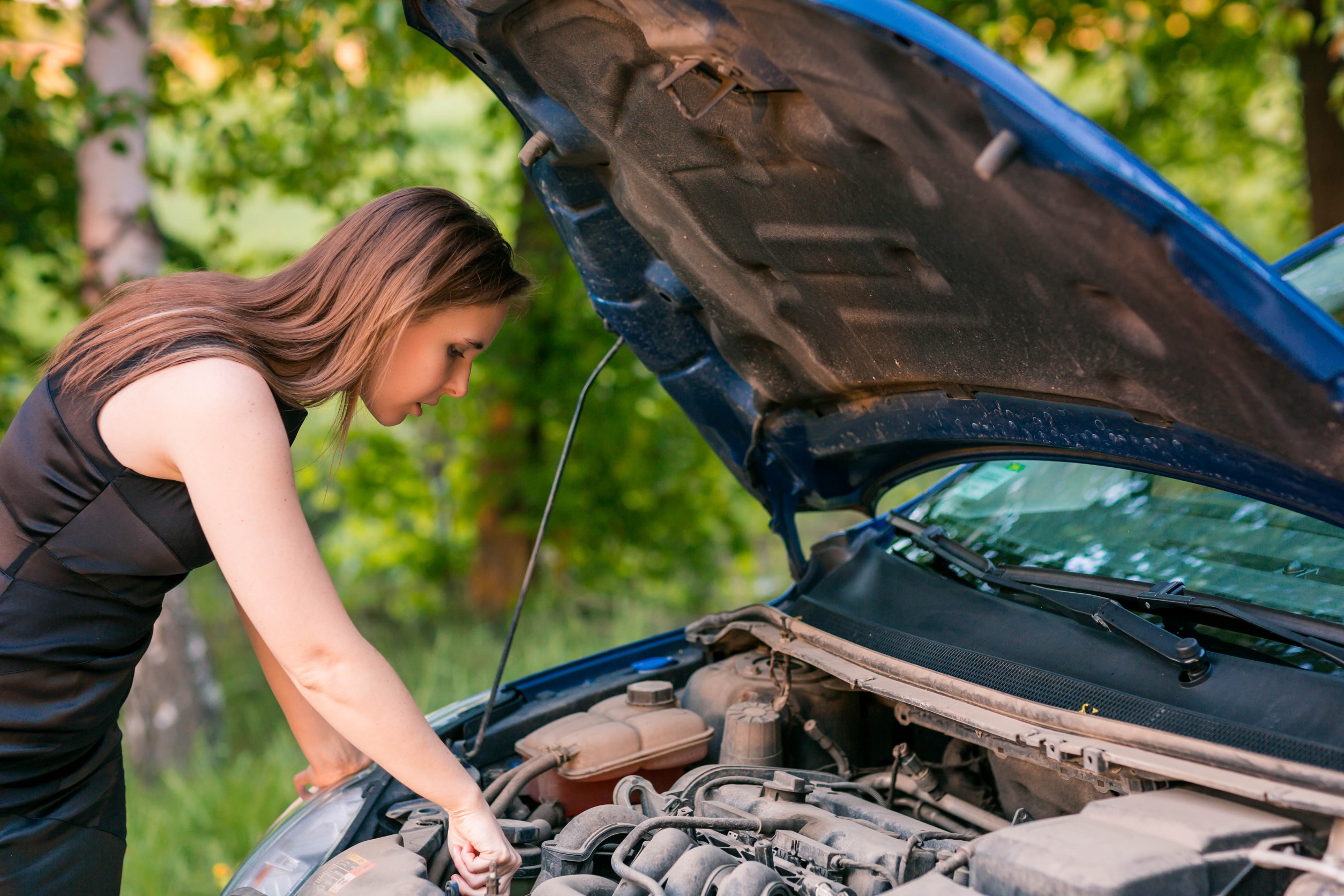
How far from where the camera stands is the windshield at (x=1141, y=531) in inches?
67.2

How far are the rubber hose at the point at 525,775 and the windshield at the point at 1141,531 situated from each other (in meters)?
0.90

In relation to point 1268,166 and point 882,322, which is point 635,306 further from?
point 1268,166

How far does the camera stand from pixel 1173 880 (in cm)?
123

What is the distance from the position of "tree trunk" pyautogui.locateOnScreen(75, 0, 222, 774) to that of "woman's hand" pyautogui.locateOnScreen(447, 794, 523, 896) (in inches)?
128

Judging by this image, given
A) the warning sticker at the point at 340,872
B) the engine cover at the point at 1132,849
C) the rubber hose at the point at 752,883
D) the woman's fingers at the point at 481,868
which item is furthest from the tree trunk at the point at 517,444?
the engine cover at the point at 1132,849

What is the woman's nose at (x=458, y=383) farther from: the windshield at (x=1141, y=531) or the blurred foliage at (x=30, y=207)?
the blurred foliage at (x=30, y=207)

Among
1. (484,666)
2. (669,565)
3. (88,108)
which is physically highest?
(88,108)

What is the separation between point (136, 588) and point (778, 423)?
1.36 m

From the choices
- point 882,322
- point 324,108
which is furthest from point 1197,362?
point 324,108

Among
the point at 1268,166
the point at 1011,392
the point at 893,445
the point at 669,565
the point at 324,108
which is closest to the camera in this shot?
the point at 1011,392

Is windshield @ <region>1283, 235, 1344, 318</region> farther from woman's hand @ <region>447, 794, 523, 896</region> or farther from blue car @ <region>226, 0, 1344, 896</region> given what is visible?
woman's hand @ <region>447, 794, 523, 896</region>

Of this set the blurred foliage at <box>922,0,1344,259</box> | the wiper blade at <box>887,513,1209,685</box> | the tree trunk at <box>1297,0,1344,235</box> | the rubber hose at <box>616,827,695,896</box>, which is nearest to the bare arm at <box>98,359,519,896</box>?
the rubber hose at <box>616,827,695,896</box>

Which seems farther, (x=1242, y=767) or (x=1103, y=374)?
(x=1103, y=374)

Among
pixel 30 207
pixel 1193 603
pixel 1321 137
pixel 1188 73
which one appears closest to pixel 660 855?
pixel 1193 603
